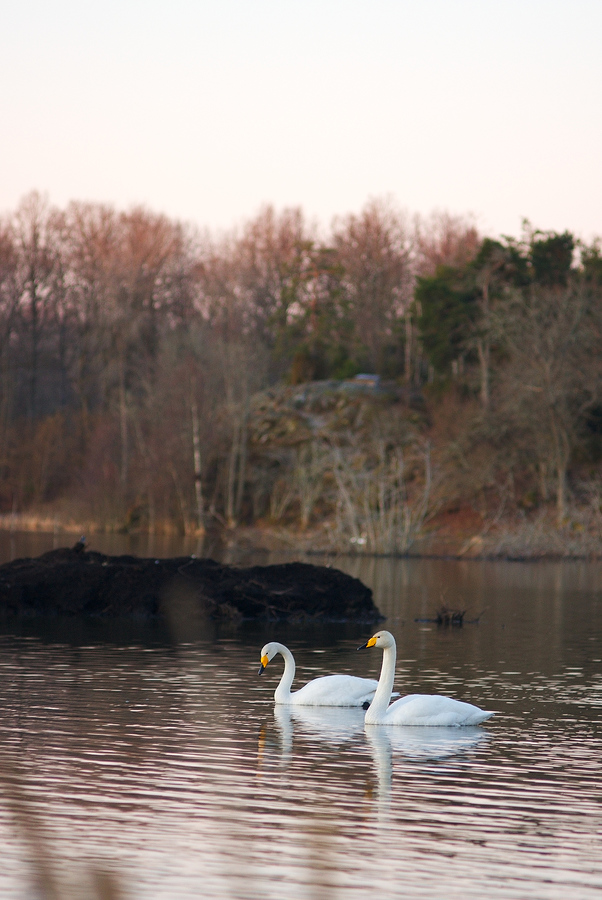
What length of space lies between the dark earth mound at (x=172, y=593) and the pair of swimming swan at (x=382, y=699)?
393 inches

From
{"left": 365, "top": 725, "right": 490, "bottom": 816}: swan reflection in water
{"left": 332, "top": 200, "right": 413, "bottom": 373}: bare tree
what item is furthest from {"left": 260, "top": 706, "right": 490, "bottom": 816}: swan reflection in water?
{"left": 332, "top": 200, "right": 413, "bottom": 373}: bare tree

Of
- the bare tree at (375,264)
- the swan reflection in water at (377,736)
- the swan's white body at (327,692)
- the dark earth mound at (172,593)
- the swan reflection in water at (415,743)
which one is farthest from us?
the bare tree at (375,264)

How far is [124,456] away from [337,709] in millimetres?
59919

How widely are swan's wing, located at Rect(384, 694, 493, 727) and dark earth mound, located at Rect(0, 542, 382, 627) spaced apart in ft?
40.2

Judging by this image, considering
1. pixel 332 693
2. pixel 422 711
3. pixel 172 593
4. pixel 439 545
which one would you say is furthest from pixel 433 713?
pixel 439 545

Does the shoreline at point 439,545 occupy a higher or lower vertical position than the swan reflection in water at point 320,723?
higher

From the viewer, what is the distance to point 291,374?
82562 millimetres

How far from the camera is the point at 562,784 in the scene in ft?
37.6

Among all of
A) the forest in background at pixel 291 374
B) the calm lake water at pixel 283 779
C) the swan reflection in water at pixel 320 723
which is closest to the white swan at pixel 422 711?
the calm lake water at pixel 283 779

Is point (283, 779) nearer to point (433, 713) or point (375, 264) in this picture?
point (433, 713)

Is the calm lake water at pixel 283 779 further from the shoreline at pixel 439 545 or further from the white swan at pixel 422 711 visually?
the shoreline at pixel 439 545

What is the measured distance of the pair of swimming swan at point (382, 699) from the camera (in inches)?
565

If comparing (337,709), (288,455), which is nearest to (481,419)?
(288,455)

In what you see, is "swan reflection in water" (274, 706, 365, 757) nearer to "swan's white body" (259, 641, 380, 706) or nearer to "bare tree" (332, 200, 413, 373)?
"swan's white body" (259, 641, 380, 706)
